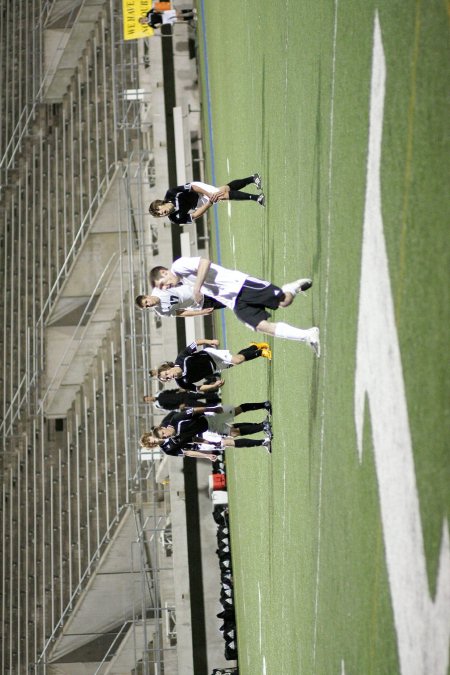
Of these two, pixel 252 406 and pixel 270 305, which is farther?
pixel 252 406

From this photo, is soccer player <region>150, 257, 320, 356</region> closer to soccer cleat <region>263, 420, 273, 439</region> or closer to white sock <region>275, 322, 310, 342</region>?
white sock <region>275, 322, 310, 342</region>

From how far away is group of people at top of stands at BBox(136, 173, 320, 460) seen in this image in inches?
294

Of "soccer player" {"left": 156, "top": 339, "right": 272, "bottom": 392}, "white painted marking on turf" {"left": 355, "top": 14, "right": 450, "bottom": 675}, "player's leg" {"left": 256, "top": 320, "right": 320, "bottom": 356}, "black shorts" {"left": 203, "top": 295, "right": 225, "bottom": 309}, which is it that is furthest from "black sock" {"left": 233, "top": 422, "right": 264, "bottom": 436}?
"white painted marking on turf" {"left": 355, "top": 14, "right": 450, "bottom": 675}

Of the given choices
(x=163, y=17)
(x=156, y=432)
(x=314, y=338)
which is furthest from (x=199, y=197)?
(x=163, y=17)

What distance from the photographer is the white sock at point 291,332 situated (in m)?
6.82

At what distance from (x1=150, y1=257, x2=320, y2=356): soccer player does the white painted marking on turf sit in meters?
1.76

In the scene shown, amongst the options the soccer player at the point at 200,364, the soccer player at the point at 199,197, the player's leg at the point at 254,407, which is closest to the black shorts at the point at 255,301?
the soccer player at the point at 199,197

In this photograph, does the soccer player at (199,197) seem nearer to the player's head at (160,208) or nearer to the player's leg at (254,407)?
the player's head at (160,208)

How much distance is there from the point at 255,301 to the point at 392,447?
3029mm

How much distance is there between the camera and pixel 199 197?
9.65 metres

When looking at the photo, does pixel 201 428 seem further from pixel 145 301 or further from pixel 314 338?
pixel 314 338

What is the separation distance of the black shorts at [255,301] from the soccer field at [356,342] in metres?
0.31

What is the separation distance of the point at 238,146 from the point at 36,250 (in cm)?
1060

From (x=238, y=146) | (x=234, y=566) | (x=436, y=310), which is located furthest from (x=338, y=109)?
(x=234, y=566)
